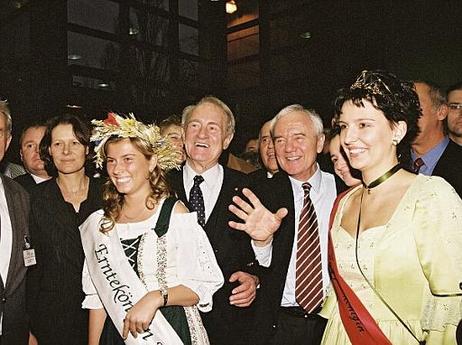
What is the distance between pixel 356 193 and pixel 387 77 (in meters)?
0.50

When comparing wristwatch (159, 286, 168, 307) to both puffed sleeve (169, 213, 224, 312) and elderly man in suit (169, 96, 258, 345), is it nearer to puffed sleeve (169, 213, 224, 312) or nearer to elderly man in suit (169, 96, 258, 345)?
puffed sleeve (169, 213, 224, 312)

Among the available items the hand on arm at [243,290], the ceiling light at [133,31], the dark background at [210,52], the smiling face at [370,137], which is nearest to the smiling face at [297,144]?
the hand on arm at [243,290]

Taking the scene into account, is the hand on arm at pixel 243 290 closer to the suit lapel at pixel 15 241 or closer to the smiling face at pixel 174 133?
the suit lapel at pixel 15 241

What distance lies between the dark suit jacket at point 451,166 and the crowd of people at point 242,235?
0.04ft

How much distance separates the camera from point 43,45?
7.87 meters

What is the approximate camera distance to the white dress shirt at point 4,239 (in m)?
2.31

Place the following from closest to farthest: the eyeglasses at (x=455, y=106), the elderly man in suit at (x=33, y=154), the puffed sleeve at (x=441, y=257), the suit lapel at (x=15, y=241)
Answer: the puffed sleeve at (x=441, y=257) → the suit lapel at (x=15, y=241) → the eyeglasses at (x=455, y=106) → the elderly man in suit at (x=33, y=154)

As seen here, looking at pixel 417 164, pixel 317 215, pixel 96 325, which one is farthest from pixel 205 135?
pixel 417 164

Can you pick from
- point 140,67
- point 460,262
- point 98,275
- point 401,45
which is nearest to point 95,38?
point 140,67

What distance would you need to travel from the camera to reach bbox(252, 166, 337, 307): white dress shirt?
8.29ft

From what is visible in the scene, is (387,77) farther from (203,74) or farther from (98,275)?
(203,74)

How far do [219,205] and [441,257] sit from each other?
139 cm

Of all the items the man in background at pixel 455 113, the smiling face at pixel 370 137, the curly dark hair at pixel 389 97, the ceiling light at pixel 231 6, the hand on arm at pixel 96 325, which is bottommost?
the hand on arm at pixel 96 325

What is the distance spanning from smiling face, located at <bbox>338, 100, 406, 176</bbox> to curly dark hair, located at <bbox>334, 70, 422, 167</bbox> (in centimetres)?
2
